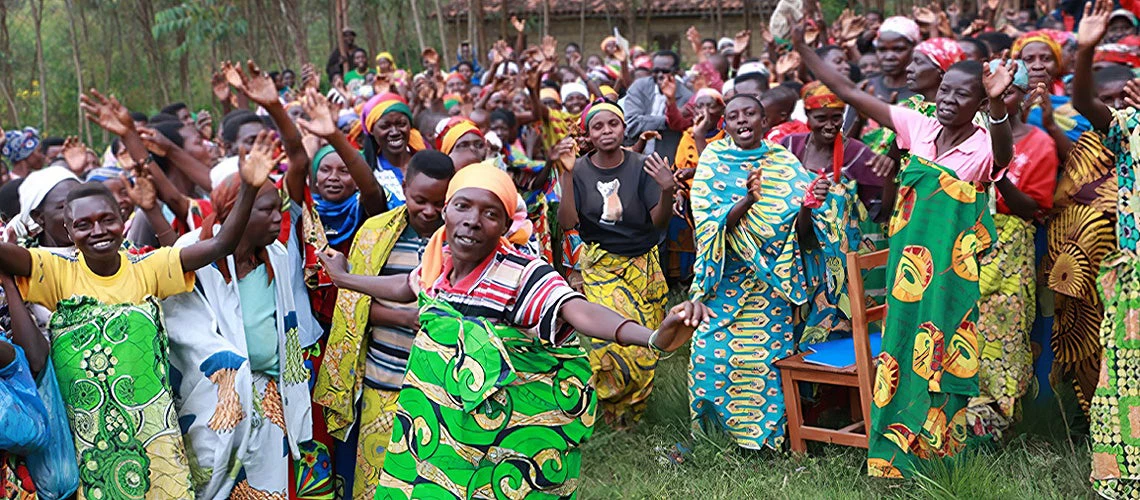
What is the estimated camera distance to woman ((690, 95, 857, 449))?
19.2ft

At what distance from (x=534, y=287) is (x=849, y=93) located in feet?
8.02

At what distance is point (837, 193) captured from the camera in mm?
6047

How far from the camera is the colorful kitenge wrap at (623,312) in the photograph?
6.45 m

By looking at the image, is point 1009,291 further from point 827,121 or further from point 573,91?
point 573,91

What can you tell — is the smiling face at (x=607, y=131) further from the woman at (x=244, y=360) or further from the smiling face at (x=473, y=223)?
the smiling face at (x=473, y=223)

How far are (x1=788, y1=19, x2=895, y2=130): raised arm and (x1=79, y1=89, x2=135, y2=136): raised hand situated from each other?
129 inches

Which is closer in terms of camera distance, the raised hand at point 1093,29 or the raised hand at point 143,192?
the raised hand at point 1093,29

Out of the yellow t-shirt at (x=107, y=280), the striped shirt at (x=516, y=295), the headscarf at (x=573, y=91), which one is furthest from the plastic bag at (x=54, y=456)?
the headscarf at (x=573, y=91)

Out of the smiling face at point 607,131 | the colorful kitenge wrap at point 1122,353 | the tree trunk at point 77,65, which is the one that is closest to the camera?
the colorful kitenge wrap at point 1122,353

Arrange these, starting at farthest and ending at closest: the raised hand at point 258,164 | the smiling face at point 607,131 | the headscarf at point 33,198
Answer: the smiling face at point 607,131
the headscarf at point 33,198
the raised hand at point 258,164

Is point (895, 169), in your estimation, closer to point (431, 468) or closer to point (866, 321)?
point (866, 321)

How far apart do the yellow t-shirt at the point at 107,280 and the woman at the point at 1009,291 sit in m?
3.66

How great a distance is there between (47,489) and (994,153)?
12.8 feet

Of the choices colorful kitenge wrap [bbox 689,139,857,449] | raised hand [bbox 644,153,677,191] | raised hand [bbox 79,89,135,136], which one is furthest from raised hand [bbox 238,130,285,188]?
colorful kitenge wrap [bbox 689,139,857,449]
